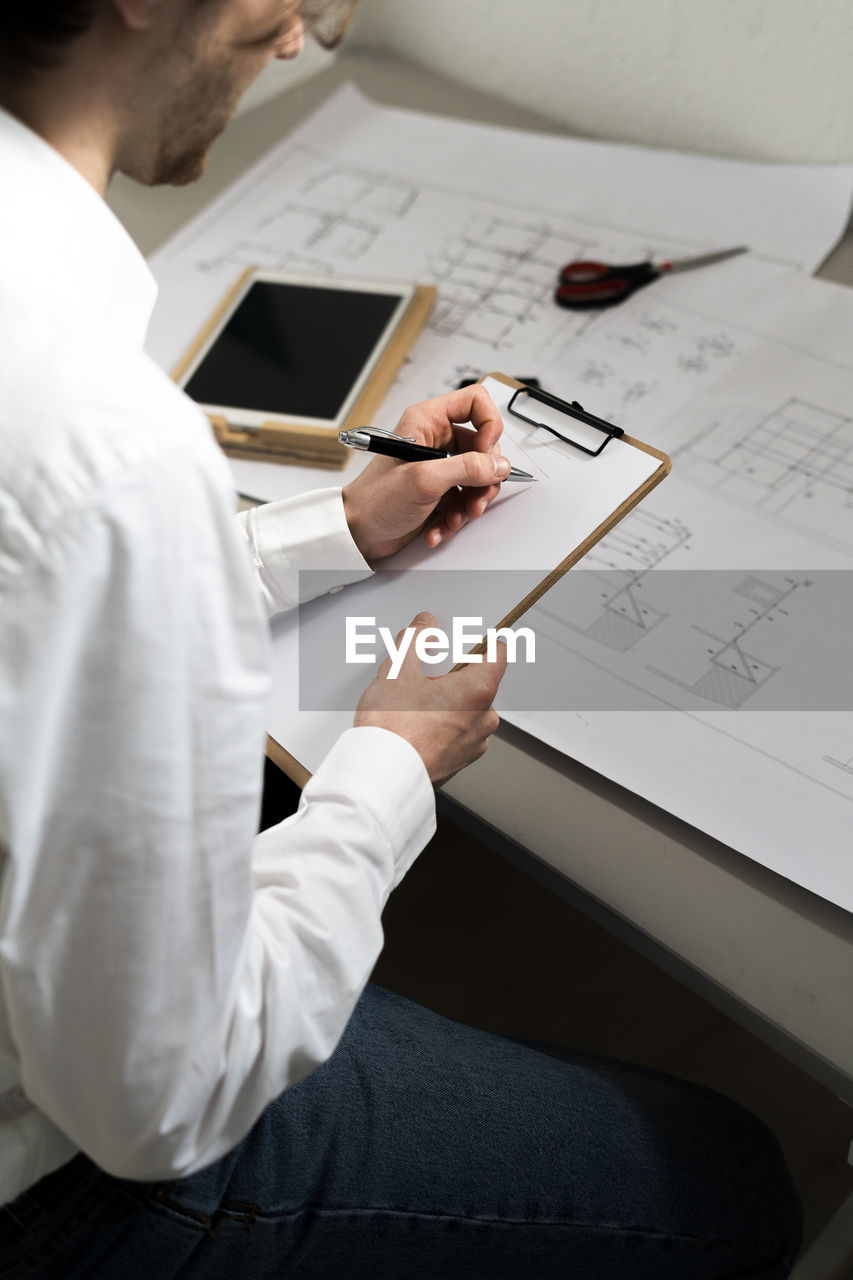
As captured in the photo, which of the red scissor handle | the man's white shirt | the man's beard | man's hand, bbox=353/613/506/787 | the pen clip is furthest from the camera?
the red scissor handle

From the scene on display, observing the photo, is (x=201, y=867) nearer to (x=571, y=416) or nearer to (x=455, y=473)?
(x=455, y=473)

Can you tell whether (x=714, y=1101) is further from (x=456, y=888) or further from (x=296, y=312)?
(x=296, y=312)

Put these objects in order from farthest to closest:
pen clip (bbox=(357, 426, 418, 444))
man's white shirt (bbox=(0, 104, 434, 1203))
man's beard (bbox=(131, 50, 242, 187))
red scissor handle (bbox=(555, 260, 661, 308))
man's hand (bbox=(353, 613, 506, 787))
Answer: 1. red scissor handle (bbox=(555, 260, 661, 308))
2. pen clip (bbox=(357, 426, 418, 444))
3. man's hand (bbox=(353, 613, 506, 787))
4. man's beard (bbox=(131, 50, 242, 187))
5. man's white shirt (bbox=(0, 104, 434, 1203))

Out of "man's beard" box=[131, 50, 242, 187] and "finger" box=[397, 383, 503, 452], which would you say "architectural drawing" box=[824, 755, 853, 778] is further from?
"man's beard" box=[131, 50, 242, 187]

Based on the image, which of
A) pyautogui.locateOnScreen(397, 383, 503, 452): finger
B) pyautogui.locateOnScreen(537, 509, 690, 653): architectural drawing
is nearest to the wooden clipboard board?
pyautogui.locateOnScreen(397, 383, 503, 452): finger

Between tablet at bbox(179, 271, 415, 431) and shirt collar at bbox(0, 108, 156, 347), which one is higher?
shirt collar at bbox(0, 108, 156, 347)

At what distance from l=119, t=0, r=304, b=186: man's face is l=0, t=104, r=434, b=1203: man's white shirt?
0.05m

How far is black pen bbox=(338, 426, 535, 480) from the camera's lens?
725 mm

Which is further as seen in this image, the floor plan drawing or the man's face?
the floor plan drawing

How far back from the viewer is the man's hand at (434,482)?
725 mm

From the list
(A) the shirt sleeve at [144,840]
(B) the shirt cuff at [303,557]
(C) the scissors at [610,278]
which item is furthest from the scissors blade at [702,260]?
(A) the shirt sleeve at [144,840]

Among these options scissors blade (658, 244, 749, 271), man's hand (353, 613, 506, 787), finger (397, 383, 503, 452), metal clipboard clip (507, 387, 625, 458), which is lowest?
man's hand (353, 613, 506, 787)

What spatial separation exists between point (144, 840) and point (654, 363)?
2.32ft

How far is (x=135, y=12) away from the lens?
436 millimetres
